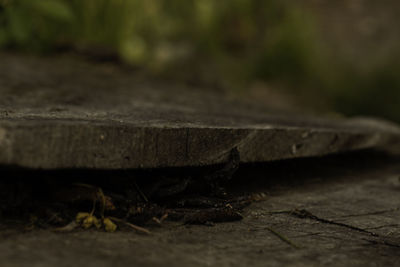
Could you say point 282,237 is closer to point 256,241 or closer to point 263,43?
point 256,241

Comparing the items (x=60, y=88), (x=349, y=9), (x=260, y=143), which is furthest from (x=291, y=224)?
(x=349, y=9)

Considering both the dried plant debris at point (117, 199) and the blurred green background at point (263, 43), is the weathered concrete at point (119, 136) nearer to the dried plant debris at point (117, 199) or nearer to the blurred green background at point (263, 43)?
the dried plant debris at point (117, 199)

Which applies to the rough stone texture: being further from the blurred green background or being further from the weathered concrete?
the blurred green background

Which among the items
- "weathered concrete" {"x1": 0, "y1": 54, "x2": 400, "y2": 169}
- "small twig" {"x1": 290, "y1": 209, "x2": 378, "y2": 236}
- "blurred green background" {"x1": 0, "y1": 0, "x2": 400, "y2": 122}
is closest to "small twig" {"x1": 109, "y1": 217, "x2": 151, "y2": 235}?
"weathered concrete" {"x1": 0, "y1": 54, "x2": 400, "y2": 169}

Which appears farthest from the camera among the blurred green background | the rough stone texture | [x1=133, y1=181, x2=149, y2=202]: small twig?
the blurred green background

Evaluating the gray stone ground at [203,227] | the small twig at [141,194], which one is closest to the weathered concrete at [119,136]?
the gray stone ground at [203,227]

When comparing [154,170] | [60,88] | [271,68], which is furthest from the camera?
[271,68]

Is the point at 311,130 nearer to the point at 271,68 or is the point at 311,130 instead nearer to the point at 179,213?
the point at 179,213
